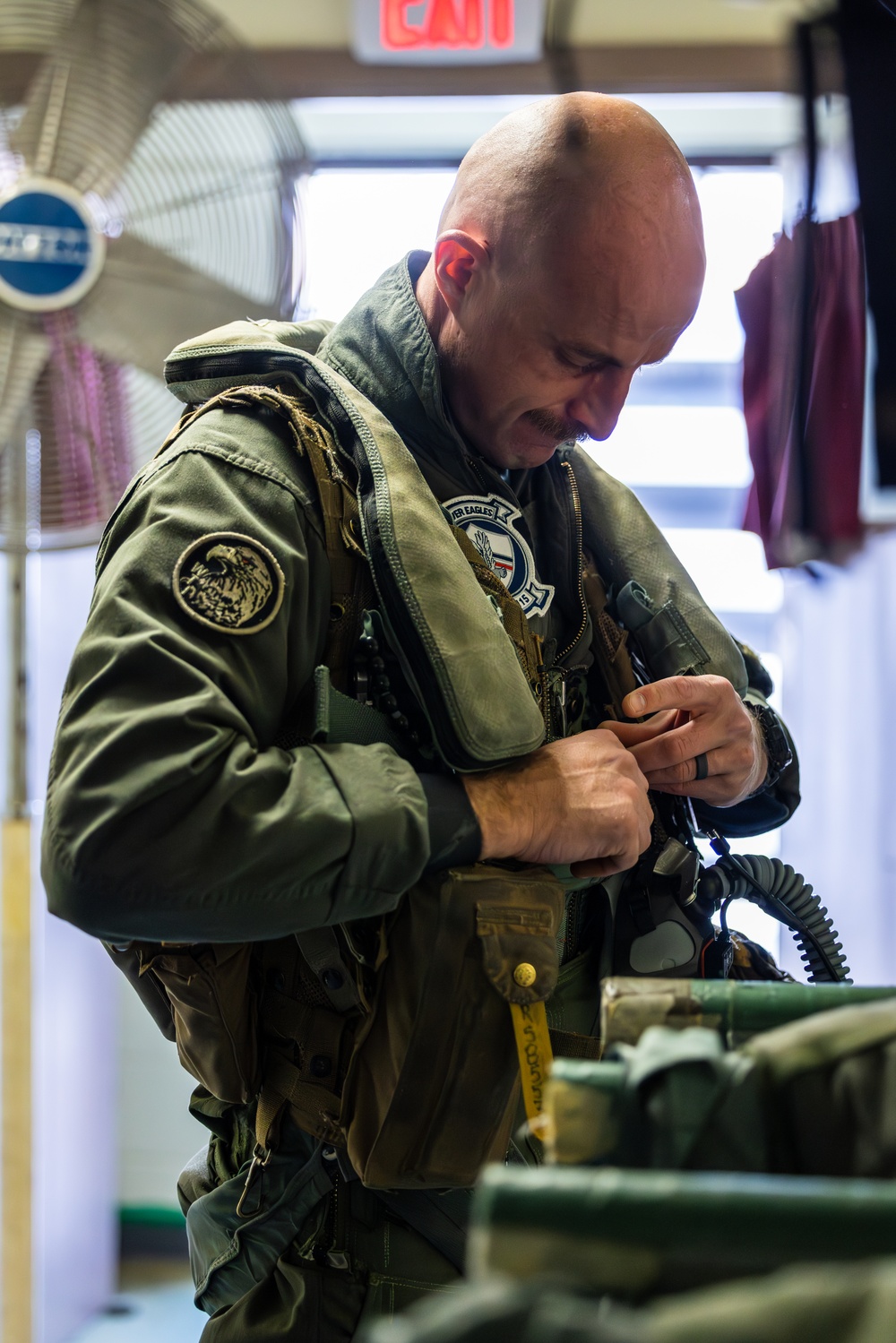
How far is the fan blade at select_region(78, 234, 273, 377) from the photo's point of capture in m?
1.84

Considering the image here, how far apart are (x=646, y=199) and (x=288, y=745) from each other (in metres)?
0.61

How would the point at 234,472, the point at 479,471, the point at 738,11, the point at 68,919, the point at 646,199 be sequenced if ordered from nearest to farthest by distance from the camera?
1. the point at 68,919
2. the point at 234,472
3. the point at 646,199
4. the point at 479,471
5. the point at 738,11

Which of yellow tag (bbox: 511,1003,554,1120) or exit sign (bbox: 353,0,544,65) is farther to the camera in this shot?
exit sign (bbox: 353,0,544,65)

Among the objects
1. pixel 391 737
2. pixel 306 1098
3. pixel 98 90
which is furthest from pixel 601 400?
pixel 98 90

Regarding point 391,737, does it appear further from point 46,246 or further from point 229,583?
point 46,246

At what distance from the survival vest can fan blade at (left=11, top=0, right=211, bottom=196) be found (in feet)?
2.62

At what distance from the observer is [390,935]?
3.36 ft

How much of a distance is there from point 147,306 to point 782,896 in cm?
125

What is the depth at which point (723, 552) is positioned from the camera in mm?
2564

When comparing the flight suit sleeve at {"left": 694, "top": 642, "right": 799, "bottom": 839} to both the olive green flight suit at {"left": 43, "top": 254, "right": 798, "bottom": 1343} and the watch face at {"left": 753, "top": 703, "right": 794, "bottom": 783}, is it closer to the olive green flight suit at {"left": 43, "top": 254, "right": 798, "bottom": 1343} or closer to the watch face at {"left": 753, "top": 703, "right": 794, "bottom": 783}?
the watch face at {"left": 753, "top": 703, "right": 794, "bottom": 783}

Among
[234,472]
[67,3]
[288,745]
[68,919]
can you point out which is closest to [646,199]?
[234,472]

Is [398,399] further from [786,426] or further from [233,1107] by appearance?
[786,426]

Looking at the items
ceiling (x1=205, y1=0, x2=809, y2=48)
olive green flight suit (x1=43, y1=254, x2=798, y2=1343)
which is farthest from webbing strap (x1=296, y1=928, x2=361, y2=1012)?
ceiling (x1=205, y1=0, x2=809, y2=48)

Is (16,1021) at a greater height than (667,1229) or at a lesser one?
lesser
